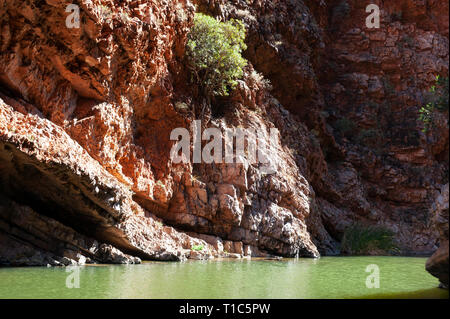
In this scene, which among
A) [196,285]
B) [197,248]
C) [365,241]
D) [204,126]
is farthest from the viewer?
[365,241]

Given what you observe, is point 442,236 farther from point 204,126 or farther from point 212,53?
point 212,53

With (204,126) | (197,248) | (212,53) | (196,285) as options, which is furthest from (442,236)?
(212,53)

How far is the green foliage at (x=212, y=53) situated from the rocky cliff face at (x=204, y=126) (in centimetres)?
81

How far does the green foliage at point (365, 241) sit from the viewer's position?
24.9 metres

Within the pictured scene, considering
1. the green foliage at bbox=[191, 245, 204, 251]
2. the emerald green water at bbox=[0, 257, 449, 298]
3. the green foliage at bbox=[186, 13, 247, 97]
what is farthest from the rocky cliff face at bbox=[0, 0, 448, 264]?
the emerald green water at bbox=[0, 257, 449, 298]

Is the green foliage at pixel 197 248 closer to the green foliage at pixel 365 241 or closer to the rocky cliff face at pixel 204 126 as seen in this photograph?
the rocky cliff face at pixel 204 126

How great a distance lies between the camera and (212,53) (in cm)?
2005

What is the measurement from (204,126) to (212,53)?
3469mm

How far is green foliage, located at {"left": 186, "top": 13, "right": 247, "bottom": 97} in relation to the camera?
19766 millimetres

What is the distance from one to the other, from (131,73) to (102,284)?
29.7 feet

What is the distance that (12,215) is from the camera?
38.6 ft

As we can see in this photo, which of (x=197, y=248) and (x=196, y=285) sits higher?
(x=196, y=285)
